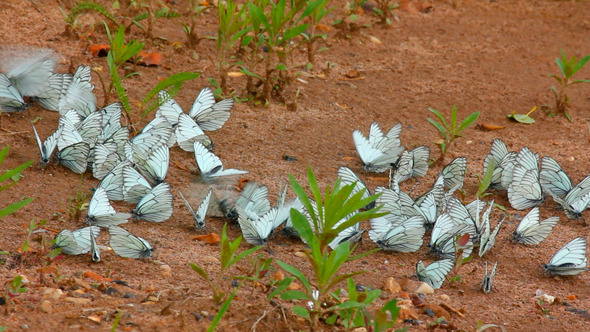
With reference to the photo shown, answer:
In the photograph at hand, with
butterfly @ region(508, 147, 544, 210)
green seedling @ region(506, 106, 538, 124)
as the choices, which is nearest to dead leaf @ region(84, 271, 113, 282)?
butterfly @ region(508, 147, 544, 210)

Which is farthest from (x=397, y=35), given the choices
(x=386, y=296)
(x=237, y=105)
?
(x=386, y=296)

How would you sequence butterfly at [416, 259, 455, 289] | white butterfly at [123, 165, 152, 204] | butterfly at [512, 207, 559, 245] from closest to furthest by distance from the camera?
butterfly at [416, 259, 455, 289] → white butterfly at [123, 165, 152, 204] → butterfly at [512, 207, 559, 245]

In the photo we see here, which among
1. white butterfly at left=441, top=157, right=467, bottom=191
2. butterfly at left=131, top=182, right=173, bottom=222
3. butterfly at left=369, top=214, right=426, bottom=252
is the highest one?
butterfly at left=131, top=182, right=173, bottom=222

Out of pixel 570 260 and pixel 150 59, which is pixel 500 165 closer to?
pixel 570 260

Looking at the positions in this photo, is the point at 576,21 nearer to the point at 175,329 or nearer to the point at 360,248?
the point at 360,248

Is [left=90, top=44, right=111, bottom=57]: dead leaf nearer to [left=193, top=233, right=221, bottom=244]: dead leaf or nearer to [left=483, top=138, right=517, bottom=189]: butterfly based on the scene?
[left=193, top=233, right=221, bottom=244]: dead leaf

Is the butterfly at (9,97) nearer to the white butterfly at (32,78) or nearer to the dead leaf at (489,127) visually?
the white butterfly at (32,78)

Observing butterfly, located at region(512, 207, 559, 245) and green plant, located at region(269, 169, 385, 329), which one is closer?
green plant, located at region(269, 169, 385, 329)
